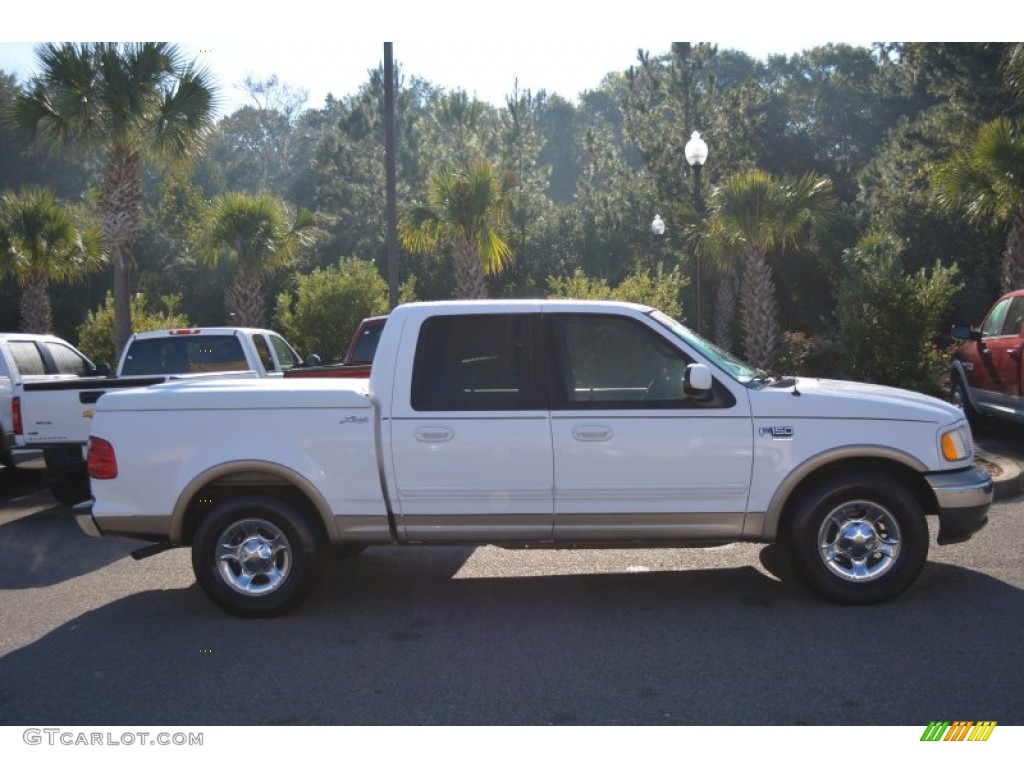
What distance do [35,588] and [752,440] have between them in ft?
17.5

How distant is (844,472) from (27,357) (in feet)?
35.6

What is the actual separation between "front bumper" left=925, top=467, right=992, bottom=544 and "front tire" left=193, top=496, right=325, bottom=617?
12.9 feet

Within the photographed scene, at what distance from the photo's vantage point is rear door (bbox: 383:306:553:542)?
Result: 6.66 metres

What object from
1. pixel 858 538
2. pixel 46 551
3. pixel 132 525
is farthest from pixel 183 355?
pixel 858 538

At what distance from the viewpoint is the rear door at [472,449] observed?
666 centimetres

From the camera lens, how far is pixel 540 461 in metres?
6.64

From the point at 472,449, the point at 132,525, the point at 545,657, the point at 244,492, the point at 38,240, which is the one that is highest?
the point at 38,240

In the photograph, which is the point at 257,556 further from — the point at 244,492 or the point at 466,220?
the point at 466,220

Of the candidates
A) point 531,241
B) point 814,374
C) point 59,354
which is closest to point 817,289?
point 531,241

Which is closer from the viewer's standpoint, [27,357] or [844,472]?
[844,472]

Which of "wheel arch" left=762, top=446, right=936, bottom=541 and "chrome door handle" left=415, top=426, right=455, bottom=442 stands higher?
"chrome door handle" left=415, top=426, right=455, bottom=442

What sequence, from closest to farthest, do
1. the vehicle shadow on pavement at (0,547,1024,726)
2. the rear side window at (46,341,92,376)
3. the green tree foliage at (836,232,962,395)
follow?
the vehicle shadow on pavement at (0,547,1024,726)
the rear side window at (46,341,92,376)
the green tree foliage at (836,232,962,395)
